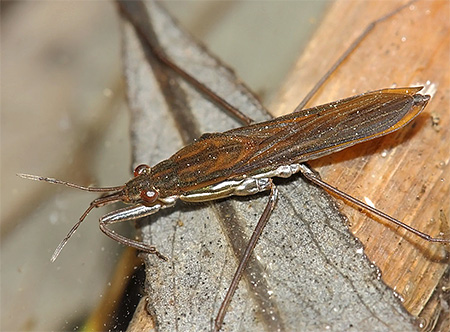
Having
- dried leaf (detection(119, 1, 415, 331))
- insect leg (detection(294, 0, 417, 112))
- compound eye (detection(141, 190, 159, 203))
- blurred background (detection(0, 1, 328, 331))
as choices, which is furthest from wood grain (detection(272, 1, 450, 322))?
compound eye (detection(141, 190, 159, 203))

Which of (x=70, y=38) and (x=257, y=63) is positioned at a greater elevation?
(x=70, y=38)

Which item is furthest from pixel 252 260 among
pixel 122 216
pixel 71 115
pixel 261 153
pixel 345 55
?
pixel 71 115

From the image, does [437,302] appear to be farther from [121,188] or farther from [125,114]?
[125,114]

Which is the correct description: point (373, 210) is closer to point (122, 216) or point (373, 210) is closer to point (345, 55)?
point (345, 55)

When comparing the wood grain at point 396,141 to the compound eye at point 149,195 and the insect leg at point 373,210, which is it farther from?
the compound eye at point 149,195

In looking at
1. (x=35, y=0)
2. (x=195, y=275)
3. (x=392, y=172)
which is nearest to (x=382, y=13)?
(x=392, y=172)

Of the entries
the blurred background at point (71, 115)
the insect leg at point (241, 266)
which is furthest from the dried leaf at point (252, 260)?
the blurred background at point (71, 115)
